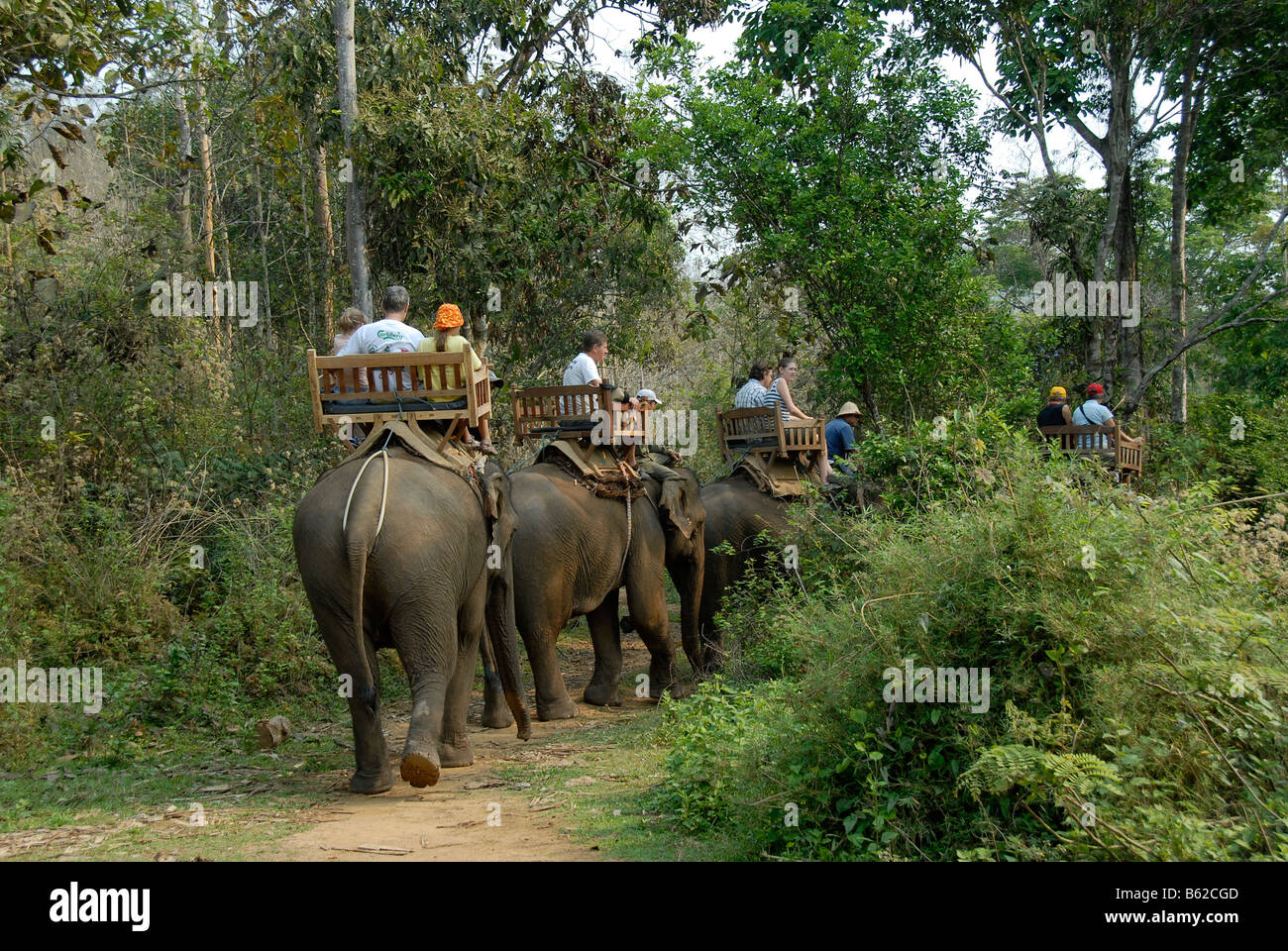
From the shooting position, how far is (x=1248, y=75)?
16.9 metres

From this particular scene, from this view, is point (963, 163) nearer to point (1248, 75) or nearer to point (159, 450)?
point (1248, 75)

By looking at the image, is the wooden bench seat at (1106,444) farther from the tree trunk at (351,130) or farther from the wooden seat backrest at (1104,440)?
the tree trunk at (351,130)

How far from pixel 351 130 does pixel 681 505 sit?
233 inches

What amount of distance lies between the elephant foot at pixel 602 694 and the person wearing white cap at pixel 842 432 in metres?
3.85

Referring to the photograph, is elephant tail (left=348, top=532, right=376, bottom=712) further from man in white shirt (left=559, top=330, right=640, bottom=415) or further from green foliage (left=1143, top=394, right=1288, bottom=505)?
green foliage (left=1143, top=394, right=1288, bottom=505)

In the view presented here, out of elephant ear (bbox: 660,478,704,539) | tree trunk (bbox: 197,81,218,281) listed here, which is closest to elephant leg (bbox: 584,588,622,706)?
elephant ear (bbox: 660,478,704,539)

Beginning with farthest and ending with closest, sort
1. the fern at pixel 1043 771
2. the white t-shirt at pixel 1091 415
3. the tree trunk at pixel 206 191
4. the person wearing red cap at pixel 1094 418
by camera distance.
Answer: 1. the tree trunk at pixel 206 191
2. the white t-shirt at pixel 1091 415
3. the person wearing red cap at pixel 1094 418
4. the fern at pixel 1043 771

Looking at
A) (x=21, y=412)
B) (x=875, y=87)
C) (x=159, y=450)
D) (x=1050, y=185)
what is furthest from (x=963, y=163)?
(x=21, y=412)

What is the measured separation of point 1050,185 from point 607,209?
20.7 feet

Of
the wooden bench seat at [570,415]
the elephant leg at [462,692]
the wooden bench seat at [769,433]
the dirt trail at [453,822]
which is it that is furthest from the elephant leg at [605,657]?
the elephant leg at [462,692]

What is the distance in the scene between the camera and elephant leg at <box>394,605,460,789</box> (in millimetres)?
6621

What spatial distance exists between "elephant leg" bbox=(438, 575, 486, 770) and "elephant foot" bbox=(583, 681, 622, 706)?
270cm

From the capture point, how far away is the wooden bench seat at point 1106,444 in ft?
38.4

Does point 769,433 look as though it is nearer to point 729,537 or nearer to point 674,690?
point 729,537
